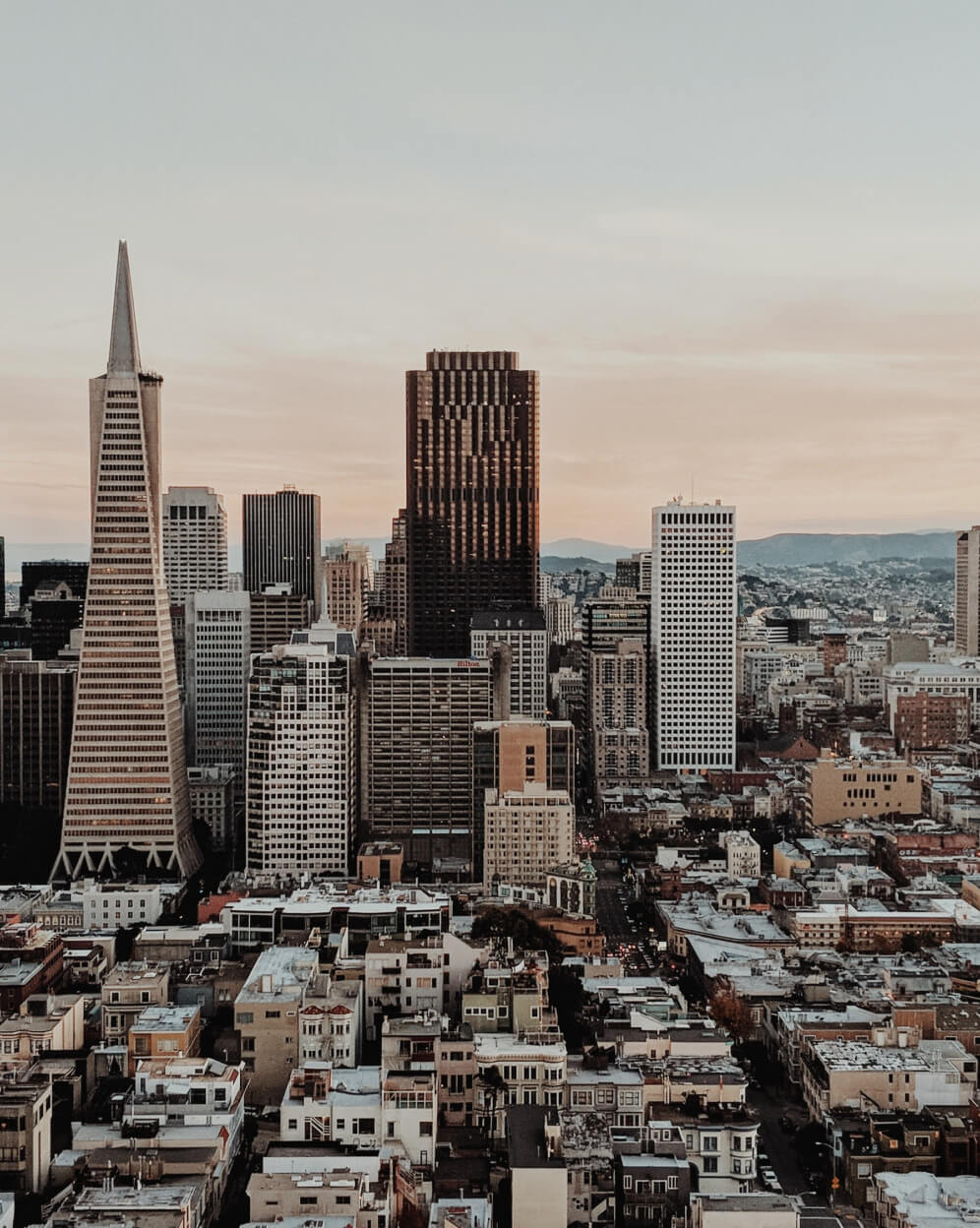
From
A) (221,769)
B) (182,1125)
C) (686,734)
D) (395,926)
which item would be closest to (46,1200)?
(182,1125)

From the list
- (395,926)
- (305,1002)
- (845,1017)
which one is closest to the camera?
(305,1002)

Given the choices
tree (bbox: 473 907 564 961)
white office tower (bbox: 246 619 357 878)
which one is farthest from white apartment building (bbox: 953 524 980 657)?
tree (bbox: 473 907 564 961)

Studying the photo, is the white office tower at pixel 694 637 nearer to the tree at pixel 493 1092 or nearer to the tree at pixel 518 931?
the tree at pixel 518 931

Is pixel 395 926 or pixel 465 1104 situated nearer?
pixel 465 1104

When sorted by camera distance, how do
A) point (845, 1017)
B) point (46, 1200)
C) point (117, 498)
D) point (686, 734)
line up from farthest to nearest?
point (686, 734), point (117, 498), point (845, 1017), point (46, 1200)

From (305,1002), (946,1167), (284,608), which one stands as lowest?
(946,1167)

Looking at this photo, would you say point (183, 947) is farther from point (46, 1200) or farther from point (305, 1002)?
point (46, 1200)
